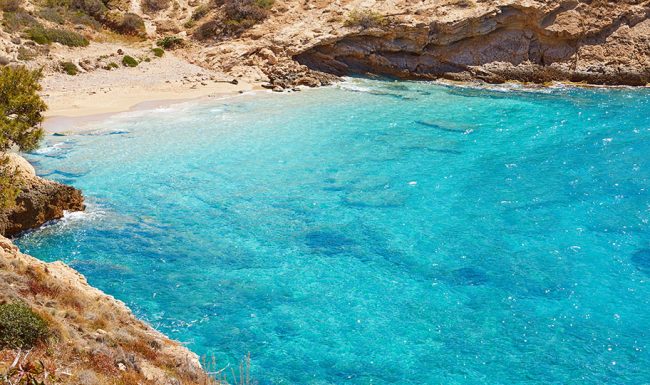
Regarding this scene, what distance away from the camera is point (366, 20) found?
4644 cm

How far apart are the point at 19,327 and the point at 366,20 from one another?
1569 inches

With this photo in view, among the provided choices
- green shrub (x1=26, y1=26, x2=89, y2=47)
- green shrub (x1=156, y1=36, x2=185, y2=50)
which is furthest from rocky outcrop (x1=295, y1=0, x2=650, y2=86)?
green shrub (x1=26, y1=26, x2=89, y2=47)

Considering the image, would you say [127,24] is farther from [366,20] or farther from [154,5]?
[366,20]

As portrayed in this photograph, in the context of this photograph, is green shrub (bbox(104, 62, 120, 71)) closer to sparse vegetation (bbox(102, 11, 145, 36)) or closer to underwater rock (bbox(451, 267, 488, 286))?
sparse vegetation (bbox(102, 11, 145, 36))

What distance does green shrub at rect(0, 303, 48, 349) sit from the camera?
10812mm

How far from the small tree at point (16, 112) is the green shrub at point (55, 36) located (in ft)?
88.5

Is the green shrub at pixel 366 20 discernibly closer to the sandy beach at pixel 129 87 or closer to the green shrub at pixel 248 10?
the green shrub at pixel 248 10

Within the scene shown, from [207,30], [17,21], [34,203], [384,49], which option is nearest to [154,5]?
[207,30]

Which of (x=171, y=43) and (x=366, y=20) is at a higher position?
(x=366, y=20)

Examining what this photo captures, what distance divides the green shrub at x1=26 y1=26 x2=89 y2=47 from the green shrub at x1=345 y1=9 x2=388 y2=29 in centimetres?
2159

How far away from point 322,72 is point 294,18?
6783 millimetres

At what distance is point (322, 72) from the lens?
47375mm

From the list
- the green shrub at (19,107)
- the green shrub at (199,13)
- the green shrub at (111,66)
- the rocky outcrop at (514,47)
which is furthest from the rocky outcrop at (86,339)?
the green shrub at (199,13)

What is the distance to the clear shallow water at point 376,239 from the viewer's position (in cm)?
1606
